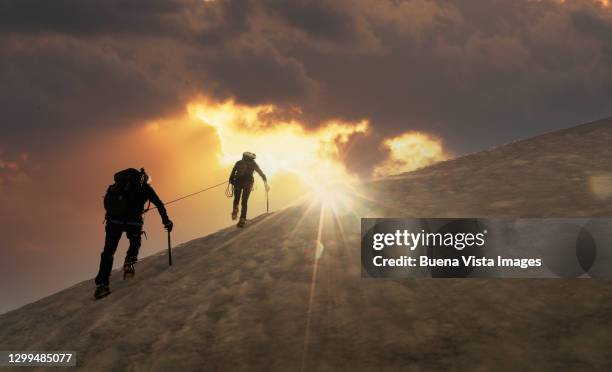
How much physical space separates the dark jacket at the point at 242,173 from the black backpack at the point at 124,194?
4.66m

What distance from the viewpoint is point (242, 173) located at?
14.8m

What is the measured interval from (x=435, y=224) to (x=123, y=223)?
19.8 feet

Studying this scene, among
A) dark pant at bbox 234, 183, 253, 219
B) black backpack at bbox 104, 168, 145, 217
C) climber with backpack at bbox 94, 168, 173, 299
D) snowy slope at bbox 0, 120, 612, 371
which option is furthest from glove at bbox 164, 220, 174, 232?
dark pant at bbox 234, 183, 253, 219

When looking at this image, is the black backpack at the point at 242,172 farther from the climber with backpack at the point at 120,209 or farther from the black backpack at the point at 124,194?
the black backpack at the point at 124,194

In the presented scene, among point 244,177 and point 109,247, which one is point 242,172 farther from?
point 109,247

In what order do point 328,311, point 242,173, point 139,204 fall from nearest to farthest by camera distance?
point 328,311
point 139,204
point 242,173

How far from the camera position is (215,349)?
7098 millimetres

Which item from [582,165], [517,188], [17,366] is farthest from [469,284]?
[582,165]

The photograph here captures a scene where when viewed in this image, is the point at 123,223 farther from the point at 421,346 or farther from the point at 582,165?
the point at 582,165

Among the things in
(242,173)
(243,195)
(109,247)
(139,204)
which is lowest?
(109,247)

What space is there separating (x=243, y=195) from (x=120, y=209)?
505cm

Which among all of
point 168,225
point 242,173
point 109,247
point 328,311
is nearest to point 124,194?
point 109,247

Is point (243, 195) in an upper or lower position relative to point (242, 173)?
lower

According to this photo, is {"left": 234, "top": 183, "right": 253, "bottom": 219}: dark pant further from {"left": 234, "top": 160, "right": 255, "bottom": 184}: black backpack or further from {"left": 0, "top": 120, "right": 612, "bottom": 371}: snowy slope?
{"left": 0, "top": 120, "right": 612, "bottom": 371}: snowy slope
